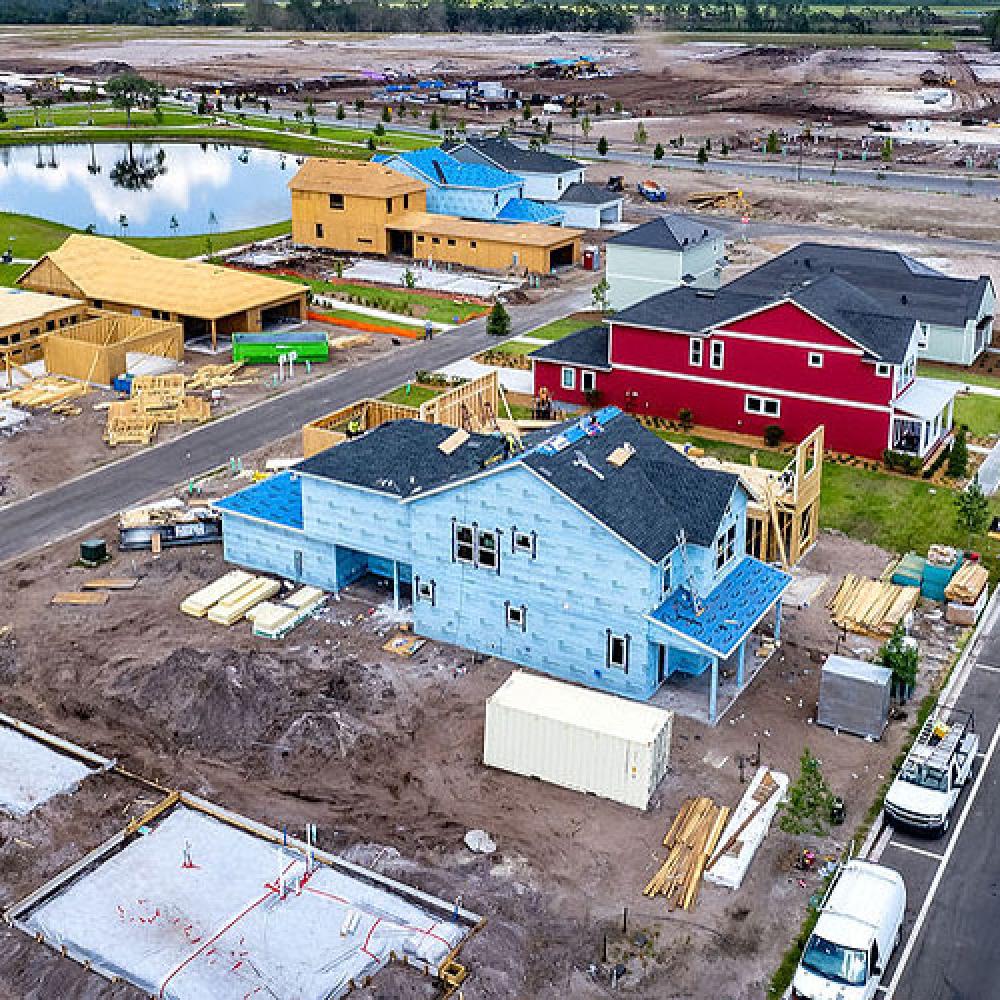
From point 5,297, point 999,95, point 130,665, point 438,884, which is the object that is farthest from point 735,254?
point 999,95

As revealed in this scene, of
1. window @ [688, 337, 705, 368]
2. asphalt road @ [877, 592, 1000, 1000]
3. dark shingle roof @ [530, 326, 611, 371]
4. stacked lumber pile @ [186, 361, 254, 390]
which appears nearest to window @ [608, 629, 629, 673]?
asphalt road @ [877, 592, 1000, 1000]

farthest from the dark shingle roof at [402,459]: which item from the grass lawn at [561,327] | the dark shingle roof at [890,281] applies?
the grass lawn at [561,327]

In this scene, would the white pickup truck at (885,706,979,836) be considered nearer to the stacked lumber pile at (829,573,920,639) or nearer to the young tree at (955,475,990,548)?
the stacked lumber pile at (829,573,920,639)

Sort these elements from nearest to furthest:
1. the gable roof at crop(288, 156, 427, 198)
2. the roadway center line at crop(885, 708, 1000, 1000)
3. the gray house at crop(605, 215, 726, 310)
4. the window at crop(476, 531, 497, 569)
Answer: the roadway center line at crop(885, 708, 1000, 1000) < the window at crop(476, 531, 497, 569) < the gray house at crop(605, 215, 726, 310) < the gable roof at crop(288, 156, 427, 198)

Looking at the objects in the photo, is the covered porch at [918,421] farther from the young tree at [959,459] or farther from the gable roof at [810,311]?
the gable roof at [810,311]

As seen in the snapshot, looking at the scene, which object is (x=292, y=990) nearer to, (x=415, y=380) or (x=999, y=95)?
(x=415, y=380)

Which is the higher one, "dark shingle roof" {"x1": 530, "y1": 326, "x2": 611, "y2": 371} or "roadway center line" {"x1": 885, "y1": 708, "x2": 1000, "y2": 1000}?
"dark shingle roof" {"x1": 530, "y1": 326, "x2": 611, "y2": 371}
